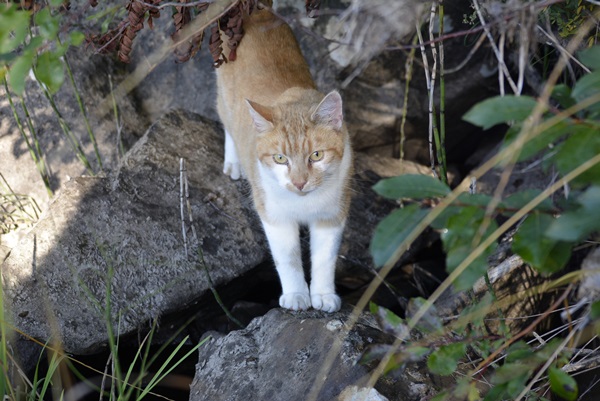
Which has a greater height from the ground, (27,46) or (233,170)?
(27,46)

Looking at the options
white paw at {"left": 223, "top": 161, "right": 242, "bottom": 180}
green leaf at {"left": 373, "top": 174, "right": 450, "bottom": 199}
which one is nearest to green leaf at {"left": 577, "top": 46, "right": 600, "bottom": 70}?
green leaf at {"left": 373, "top": 174, "right": 450, "bottom": 199}

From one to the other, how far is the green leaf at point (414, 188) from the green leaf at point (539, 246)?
0.58ft

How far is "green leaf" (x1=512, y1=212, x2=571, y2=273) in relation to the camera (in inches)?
54.2

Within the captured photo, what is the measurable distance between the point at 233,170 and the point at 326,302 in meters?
1.05

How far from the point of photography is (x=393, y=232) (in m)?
1.42

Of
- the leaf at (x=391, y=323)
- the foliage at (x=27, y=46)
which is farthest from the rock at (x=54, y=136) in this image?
the leaf at (x=391, y=323)

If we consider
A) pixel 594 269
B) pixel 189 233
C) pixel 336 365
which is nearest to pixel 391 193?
pixel 594 269

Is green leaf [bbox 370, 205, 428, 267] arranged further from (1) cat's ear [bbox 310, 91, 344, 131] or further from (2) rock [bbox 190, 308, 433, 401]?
(1) cat's ear [bbox 310, 91, 344, 131]

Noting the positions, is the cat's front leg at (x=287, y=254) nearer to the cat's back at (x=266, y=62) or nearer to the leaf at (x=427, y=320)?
the cat's back at (x=266, y=62)

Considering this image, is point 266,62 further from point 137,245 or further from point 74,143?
point 74,143

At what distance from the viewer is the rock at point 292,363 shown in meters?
2.27

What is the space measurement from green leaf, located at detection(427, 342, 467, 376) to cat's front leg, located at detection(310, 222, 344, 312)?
1284 millimetres

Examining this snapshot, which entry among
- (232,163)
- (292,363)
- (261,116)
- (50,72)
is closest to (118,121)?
(232,163)

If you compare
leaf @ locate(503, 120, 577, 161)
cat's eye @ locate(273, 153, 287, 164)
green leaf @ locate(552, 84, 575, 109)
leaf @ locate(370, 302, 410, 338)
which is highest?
green leaf @ locate(552, 84, 575, 109)
